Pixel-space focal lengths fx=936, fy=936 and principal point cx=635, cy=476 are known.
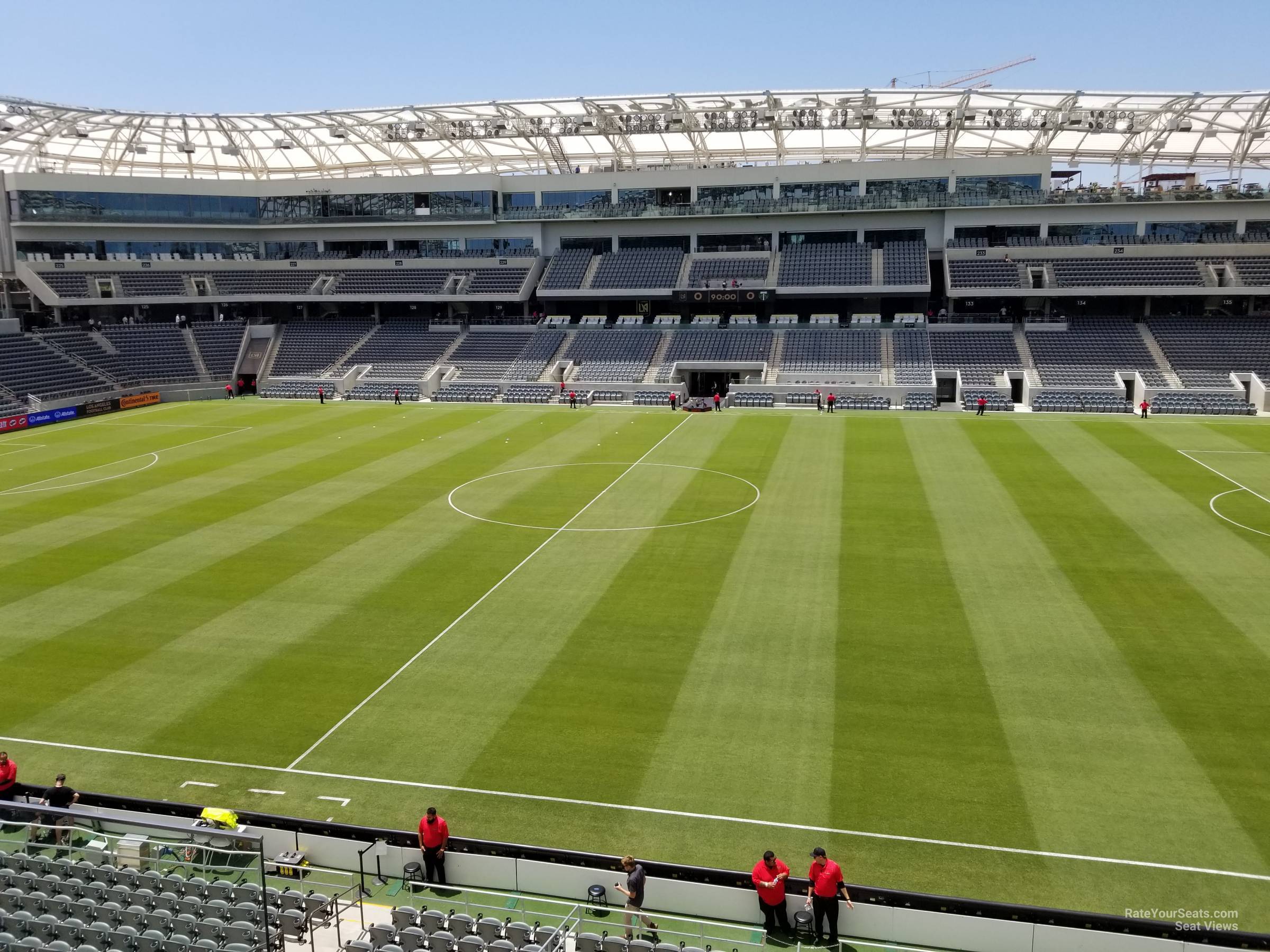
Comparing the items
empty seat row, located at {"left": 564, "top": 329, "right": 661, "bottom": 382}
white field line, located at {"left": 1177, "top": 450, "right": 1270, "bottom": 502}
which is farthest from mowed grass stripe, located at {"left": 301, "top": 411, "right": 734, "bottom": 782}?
empty seat row, located at {"left": 564, "top": 329, "right": 661, "bottom": 382}

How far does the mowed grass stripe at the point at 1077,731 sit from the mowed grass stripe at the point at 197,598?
14609mm

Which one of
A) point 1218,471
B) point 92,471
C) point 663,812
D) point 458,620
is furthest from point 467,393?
point 663,812

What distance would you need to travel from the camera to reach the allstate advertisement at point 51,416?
52.3m

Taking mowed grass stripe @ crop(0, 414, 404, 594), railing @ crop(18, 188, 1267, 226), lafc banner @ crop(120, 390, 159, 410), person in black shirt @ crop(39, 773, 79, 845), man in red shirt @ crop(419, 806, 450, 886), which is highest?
railing @ crop(18, 188, 1267, 226)

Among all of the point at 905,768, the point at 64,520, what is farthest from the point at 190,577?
the point at 905,768

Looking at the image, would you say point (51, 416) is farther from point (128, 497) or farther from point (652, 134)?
point (652, 134)

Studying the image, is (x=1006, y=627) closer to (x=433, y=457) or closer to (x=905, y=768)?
(x=905, y=768)

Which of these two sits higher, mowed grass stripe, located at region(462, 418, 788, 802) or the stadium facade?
the stadium facade

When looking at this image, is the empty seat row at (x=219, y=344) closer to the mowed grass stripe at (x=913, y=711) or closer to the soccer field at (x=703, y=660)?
the soccer field at (x=703, y=660)

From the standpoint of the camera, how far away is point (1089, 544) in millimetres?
27172

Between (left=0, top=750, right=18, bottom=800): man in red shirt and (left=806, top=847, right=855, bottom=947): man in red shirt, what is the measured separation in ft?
39.5

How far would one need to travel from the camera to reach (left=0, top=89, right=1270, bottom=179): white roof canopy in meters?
60.0

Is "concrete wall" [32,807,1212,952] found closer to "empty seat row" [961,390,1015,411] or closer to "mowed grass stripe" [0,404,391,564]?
"mowed grass stripe" [0,404,391,564]

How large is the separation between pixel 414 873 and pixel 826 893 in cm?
559
